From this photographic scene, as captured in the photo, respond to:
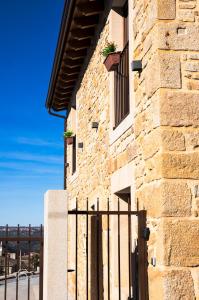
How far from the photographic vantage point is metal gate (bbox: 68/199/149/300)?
4148 millimetres

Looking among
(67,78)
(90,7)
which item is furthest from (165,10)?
(67,78)

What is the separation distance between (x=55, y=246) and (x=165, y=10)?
7.46 ft

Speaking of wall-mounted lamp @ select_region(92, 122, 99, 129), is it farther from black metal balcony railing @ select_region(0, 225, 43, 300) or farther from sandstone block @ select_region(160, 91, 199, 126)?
sandstone block @ select_region(160, 91, 199, 126)

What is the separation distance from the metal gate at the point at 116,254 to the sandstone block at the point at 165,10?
172cm

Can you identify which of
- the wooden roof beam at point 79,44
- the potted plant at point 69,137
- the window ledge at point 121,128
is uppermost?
the wooden roof beam at point 79,44

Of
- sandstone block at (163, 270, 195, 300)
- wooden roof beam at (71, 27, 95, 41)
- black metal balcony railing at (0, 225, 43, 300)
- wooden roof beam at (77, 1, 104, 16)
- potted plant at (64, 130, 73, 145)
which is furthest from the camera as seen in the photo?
potted plant at (64, 130, 73, 145)

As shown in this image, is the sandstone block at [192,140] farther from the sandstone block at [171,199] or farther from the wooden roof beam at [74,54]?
the wooden roof beam at [74,54]

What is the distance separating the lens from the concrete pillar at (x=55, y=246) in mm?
4035

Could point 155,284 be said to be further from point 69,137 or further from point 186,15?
point 69,137

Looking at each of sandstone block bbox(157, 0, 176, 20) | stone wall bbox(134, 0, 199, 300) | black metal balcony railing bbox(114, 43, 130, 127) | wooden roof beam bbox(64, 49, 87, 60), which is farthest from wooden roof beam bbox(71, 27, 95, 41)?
sandstone block bbox(157, 0, 176, 20)

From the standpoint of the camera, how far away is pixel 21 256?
7.26 meters

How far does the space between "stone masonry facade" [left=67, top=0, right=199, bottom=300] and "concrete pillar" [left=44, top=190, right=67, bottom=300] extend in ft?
2.43

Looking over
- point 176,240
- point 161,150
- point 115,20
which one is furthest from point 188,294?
point 115,20

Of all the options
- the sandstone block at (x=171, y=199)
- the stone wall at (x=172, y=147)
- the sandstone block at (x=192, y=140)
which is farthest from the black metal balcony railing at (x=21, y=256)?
the sandstone block at (x=192, y=140)
